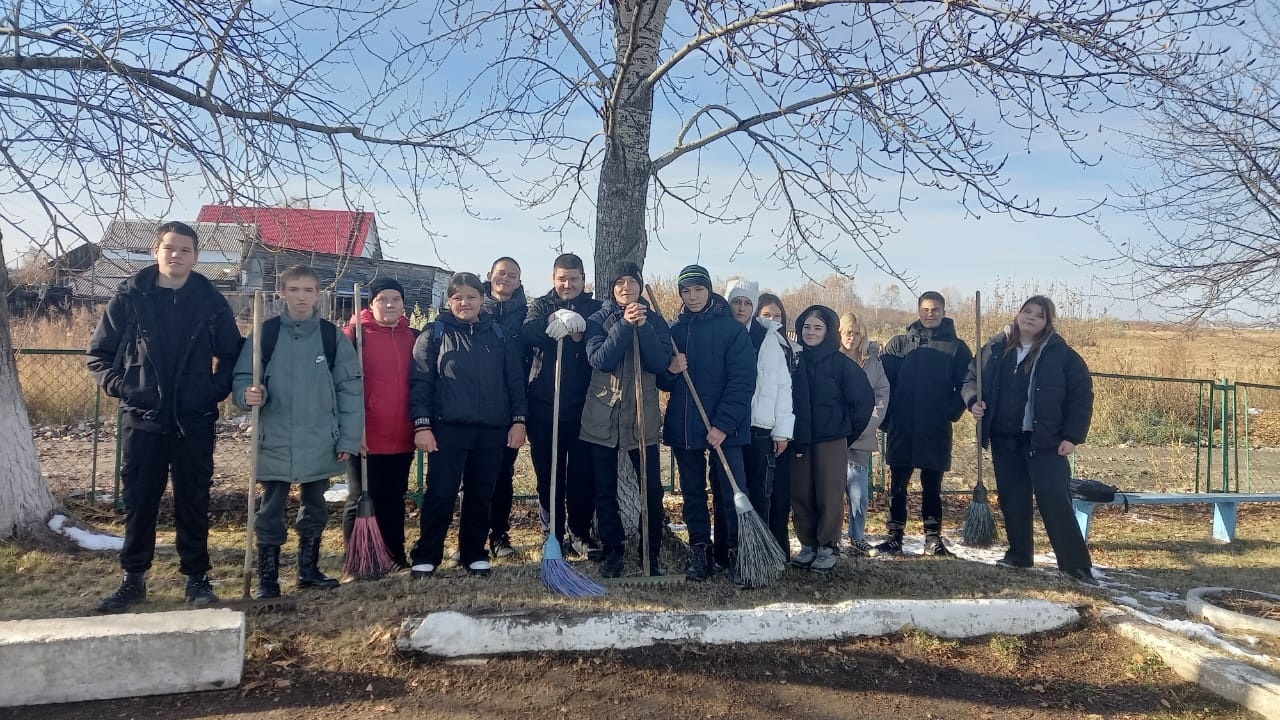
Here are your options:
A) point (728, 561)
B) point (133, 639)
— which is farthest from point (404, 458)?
point (728, 561)

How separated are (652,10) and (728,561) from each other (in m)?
3.43

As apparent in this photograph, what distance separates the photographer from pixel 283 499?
153 inches

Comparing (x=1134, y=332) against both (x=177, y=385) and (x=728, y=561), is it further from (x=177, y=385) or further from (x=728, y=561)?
(x=177, y=385)

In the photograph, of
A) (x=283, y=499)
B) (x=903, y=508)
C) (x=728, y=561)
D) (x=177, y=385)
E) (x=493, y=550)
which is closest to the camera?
(x=177, y=385)

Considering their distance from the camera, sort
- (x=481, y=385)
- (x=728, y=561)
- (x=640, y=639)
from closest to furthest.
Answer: (x=640, y=639) → (x=481, y=385) → (x=728, y=561)

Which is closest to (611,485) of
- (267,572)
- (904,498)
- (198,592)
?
(267,572)

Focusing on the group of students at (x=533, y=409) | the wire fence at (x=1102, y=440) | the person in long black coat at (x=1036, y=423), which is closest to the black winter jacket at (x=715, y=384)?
the group of students at (x=533, y=409)

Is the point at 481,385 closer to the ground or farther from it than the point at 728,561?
farther from it

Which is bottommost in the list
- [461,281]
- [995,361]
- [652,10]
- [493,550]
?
[493,550]

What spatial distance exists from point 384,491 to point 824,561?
2689 mm

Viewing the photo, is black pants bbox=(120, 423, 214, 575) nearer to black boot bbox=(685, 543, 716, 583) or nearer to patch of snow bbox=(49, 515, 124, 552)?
patch of snow bbox=(49, 515, 124, 552)

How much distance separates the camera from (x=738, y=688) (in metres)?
3.14

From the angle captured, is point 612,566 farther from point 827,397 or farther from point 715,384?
point 827,397

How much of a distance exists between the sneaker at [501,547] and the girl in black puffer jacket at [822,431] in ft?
6.11
